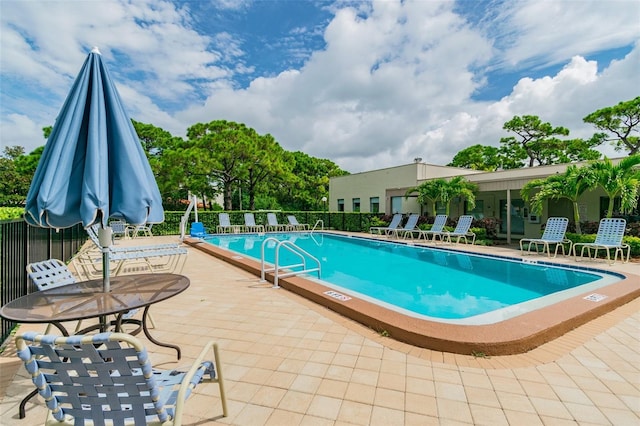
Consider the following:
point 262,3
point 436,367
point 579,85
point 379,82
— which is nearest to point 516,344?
point 436,367

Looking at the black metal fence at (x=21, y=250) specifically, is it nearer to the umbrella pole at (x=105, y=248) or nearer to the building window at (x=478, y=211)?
the umbrella pole at (x=105, y=248)

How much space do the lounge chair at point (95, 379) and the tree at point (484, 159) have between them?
3506cm

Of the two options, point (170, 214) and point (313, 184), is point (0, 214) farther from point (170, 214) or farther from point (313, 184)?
point (313, 184)

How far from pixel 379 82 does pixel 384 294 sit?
1061 cm

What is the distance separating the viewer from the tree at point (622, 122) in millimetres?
22464

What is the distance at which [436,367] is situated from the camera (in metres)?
2.65

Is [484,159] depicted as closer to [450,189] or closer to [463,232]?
[450,189]

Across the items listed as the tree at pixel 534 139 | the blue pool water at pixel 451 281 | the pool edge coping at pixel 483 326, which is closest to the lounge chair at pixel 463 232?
the blue pool water at pixel 451 281

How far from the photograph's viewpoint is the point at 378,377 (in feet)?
8.13

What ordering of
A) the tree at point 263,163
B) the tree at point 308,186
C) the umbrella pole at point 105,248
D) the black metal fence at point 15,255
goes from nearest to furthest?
1. the umbrella pole at point 105,248
2. the black metal fence at point 15,255
3. the tree at point 263,163
4. the tree at point 308,186

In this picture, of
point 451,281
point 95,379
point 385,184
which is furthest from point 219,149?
point 95,379

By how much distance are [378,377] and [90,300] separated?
2220 millimetres

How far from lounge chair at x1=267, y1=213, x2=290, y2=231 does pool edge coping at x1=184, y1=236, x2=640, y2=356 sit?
529 inches

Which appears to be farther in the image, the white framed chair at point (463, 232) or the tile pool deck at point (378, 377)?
the white framed chair at point (463, 232)
